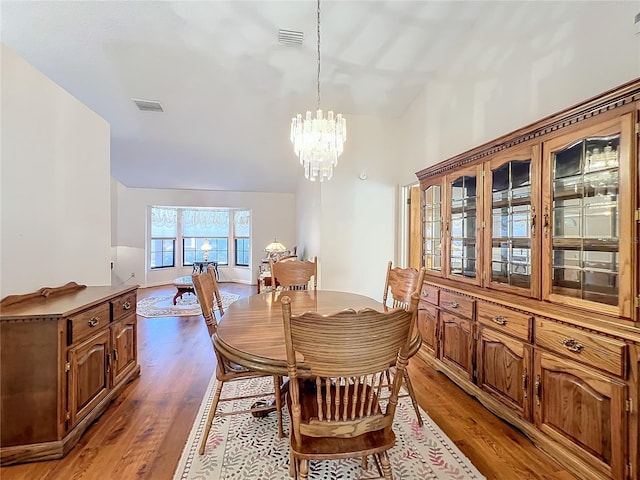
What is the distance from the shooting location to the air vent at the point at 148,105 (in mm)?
4032

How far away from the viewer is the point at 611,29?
182 centimetres

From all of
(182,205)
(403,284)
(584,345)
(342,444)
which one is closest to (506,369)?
(584,345)

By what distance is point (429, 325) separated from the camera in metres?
3.06

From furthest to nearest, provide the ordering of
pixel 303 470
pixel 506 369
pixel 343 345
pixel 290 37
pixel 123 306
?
pixel 290 37
pixel 123 306
pixel 506 369
pixel 303 470
pixel 343 345

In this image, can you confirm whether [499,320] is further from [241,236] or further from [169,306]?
[241,236]

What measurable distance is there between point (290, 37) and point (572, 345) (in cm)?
324

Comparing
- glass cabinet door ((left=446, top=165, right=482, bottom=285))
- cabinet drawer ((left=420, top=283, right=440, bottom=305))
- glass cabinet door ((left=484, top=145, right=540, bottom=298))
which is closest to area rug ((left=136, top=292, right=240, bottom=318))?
cabinet drawer ((left=420, top=283, right=440, bottom=305))

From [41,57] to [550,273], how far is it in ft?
15.7

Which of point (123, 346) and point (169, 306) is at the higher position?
point (123, 346)

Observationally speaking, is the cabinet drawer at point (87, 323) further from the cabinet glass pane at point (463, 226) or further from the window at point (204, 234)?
the window at point (204, 234)

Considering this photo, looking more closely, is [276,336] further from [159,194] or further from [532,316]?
[159,194]

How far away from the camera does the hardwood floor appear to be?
5.62ft

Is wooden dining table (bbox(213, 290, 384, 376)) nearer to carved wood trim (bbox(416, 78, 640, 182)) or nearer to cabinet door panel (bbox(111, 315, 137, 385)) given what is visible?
cabinet door panel (bbox(111, 315, 137, 385))

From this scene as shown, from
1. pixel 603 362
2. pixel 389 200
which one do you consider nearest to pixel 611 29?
pixel 603 362
